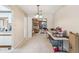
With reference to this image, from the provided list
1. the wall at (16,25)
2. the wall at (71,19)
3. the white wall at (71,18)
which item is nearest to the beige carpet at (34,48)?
the wall at (16,25)

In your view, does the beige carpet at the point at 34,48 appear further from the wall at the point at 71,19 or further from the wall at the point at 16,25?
the wall at the point at 71,19

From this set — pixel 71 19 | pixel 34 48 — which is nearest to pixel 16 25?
pixel 34 48

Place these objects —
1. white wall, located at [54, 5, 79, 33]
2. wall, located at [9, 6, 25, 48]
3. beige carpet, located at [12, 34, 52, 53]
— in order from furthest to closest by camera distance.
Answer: wall, located at [9, 6, 25, 48], beige carpet, located at [12, 34, 52, 53], white wall, located at [54, 5, 79, 33]

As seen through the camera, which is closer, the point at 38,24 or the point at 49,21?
the point at 49,21

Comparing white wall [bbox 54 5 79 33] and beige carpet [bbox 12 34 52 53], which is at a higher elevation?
white wall [bbox 54 5 79 33]

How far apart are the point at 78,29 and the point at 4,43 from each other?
4.01 meters

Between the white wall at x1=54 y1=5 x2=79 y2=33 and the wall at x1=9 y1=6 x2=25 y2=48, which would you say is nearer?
the white wall at x1=54 y1=5 x2=79 y2=33

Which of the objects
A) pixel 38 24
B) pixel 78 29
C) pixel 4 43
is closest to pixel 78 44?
pixel 78 29

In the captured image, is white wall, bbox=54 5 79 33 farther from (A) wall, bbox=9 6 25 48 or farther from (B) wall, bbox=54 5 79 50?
(A) wall, bbox=9 6 25 48

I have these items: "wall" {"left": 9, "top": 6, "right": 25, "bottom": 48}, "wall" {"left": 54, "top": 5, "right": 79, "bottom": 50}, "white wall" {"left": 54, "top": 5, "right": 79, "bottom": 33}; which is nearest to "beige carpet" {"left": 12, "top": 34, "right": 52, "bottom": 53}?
"wall" {"left": 9, "top": 6, "right": 25, "bottom": 48}

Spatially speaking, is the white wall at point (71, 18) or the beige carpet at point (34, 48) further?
the beige carpet at point (34, 48)

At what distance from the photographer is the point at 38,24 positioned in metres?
21.1
